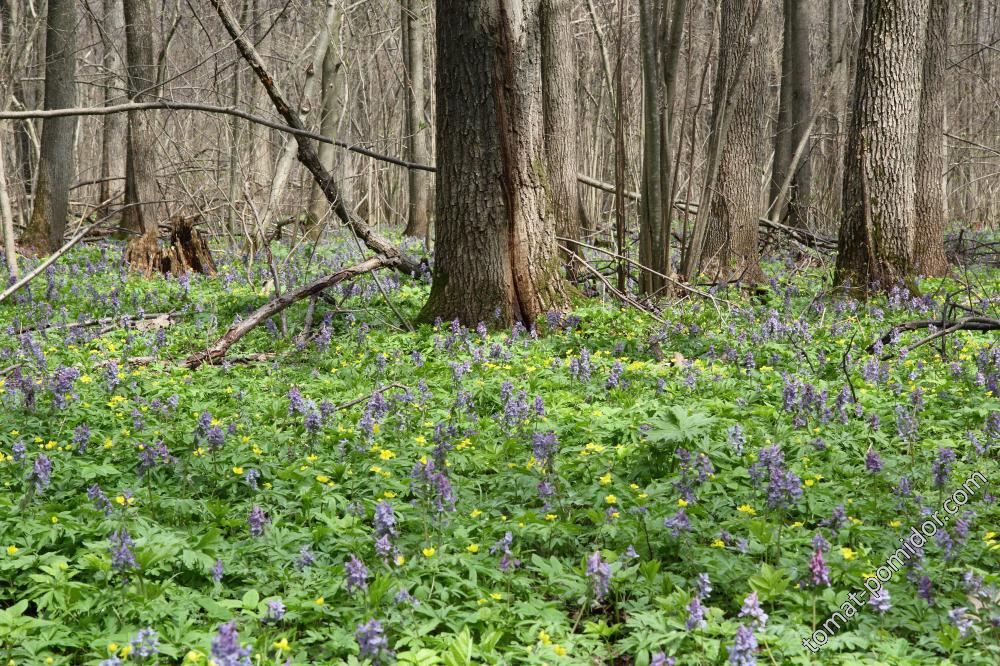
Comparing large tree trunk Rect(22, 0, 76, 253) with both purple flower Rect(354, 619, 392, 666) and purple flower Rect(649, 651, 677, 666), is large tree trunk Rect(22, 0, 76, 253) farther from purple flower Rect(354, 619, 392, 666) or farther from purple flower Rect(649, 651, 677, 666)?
purple flower Rect(649, 651, 677, 666)

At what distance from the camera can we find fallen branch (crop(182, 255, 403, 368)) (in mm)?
6148

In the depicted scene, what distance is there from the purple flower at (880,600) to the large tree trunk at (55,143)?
→ 12236mm

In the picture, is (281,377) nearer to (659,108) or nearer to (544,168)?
(544,168)

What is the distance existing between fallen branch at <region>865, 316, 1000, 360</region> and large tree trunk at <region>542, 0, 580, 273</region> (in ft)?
13.0

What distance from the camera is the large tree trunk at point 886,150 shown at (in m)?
8.37

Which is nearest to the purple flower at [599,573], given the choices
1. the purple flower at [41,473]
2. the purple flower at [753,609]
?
the purple flower at [753,609]

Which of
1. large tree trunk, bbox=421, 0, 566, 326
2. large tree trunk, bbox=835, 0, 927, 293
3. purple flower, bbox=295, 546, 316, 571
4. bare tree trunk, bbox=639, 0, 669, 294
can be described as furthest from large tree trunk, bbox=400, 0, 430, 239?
purple flower, bbox=295, 546, 316, 571

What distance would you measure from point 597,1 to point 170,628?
19622mm

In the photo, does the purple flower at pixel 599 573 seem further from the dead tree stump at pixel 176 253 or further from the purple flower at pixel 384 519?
the dead tree stump at pixel 176 253

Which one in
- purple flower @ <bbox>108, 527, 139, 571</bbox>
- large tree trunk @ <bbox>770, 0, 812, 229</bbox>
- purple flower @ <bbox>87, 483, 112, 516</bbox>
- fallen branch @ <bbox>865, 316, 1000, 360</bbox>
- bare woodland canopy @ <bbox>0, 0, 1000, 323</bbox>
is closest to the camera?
purple flower @ <bbox>108, 527, 139, 571</bbox>

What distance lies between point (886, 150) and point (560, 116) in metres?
3.43

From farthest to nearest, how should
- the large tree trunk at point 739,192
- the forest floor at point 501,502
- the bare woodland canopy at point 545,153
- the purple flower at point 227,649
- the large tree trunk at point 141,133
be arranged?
the large tree trunk at point 141,133 → the large tree trunk at point 739,192 → the bare woodland canopy at point 545,153 → the forest floor at point 501,502 → the purple flower at point 227,649

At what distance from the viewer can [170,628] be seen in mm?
2750

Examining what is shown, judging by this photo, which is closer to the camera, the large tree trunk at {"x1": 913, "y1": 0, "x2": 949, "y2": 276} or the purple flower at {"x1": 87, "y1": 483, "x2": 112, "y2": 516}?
the purple flower at {"x1": 87, "y1": 483, "x2": 112, "y2": 516}
